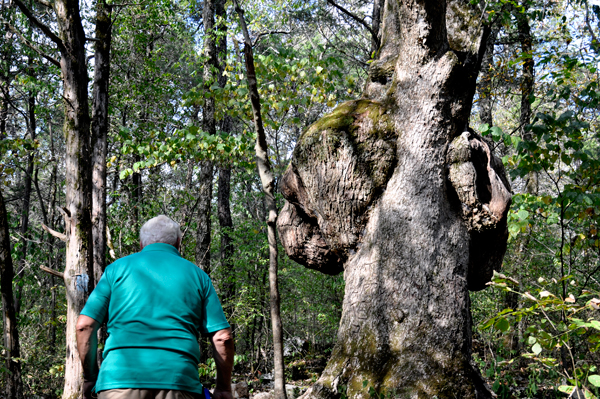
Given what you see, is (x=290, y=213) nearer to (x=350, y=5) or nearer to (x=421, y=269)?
(x=421, y=269)

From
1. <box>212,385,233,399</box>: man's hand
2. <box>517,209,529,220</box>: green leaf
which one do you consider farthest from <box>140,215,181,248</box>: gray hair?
<box>517,209,529,220</box>: green leaf

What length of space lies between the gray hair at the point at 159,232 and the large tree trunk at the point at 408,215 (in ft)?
5.98

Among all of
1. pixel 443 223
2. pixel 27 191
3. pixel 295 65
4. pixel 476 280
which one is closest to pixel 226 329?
pixel 443 223

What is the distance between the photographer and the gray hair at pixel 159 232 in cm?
289

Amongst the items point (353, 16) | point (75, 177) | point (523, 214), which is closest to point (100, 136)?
point (75, 177)

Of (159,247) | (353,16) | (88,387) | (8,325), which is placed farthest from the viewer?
(353,16)

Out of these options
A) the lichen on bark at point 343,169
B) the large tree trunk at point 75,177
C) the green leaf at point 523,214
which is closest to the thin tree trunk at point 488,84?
the green leaf at point 523,214

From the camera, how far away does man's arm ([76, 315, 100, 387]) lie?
2.58 meters

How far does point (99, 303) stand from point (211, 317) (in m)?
0.65

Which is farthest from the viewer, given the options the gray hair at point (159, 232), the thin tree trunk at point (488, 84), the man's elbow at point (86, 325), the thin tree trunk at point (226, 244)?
the thin tree trunk at point (488, 84)

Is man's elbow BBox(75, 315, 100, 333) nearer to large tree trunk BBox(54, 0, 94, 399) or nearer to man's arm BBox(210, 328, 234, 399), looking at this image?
man's arm BBox(210, 328, 234, 399)

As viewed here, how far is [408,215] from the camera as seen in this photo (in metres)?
4.12

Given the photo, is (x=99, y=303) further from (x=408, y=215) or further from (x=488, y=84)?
(x=488, y=84)

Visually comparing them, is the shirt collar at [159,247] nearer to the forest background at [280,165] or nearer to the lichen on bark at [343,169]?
the lichen on bark at [343,169]
